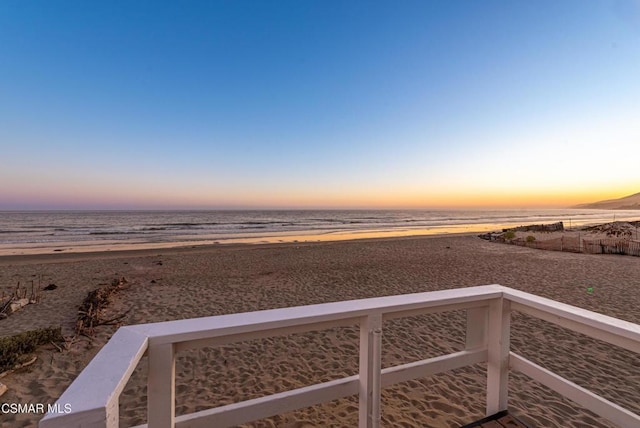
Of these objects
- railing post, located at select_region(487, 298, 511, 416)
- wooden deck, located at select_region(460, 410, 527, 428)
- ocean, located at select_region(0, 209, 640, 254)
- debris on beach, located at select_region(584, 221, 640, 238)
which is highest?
railing post, located at select_region(487, 298, 511, 416)

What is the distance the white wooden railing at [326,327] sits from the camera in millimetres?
795

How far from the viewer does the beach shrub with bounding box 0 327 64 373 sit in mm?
4094

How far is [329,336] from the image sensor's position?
5.17 meters

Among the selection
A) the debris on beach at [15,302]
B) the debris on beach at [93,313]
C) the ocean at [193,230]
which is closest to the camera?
the debris on beach at [93,313]

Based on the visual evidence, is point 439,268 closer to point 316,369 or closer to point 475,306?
point 316,369

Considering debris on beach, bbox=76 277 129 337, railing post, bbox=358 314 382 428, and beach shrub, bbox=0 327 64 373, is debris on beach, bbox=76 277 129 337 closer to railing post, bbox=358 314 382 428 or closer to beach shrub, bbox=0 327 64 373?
beach shrub, bbox=0 327 64 373

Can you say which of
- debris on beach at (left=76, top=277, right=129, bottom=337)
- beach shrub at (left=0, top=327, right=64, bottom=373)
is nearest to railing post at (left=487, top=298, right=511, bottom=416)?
beach shrub at (left=0, top=327, right=64, bottom=373)

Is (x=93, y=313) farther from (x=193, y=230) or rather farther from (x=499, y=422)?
(x=193, y=230)

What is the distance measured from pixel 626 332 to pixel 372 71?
1501cm

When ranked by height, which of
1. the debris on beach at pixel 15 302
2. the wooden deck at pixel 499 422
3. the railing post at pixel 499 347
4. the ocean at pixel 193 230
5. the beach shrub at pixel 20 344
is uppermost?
the railing post at pixel 499 347

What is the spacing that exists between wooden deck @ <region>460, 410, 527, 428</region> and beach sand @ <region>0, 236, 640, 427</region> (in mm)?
1269

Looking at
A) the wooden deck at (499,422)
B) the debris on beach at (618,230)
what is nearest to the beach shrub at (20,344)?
the wooden deck at (499,422)

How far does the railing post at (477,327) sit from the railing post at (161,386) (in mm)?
1657

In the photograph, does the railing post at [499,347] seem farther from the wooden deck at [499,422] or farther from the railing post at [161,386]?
the railing post at [161,386]
